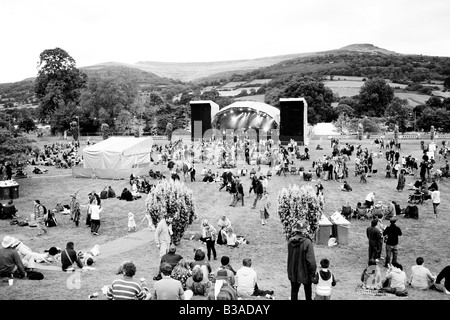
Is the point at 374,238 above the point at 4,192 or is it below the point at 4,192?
above

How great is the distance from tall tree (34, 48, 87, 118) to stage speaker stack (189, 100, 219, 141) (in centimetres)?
2193

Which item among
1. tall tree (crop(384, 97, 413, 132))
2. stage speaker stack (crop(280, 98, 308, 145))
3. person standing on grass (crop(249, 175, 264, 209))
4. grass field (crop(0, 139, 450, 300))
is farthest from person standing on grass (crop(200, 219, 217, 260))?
tall tree (crop(384, 97, 413, 132))

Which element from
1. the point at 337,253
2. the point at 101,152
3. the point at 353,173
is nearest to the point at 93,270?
the point at 337,253

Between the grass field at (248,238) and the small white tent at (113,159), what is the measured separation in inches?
68.4

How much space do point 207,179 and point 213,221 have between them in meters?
7.45

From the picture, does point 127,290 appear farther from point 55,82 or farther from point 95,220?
point 55,82

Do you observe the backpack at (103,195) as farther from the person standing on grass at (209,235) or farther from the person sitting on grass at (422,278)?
the person sitting on grass at (422,278)

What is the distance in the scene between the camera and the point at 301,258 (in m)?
5.19

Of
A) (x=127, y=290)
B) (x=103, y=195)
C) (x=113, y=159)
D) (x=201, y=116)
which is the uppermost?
(x=201, y=116)

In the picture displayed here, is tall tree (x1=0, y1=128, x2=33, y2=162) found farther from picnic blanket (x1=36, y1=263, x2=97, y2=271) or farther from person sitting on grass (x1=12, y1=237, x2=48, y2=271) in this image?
picnic blanket (x1=36, y1=263, x2=97, y2=271)

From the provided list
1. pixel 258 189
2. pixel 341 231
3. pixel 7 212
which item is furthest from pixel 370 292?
pixel 7 212

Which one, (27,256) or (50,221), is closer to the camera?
(27,256)

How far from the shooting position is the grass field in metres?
7.28

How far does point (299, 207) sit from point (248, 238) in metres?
2.28
